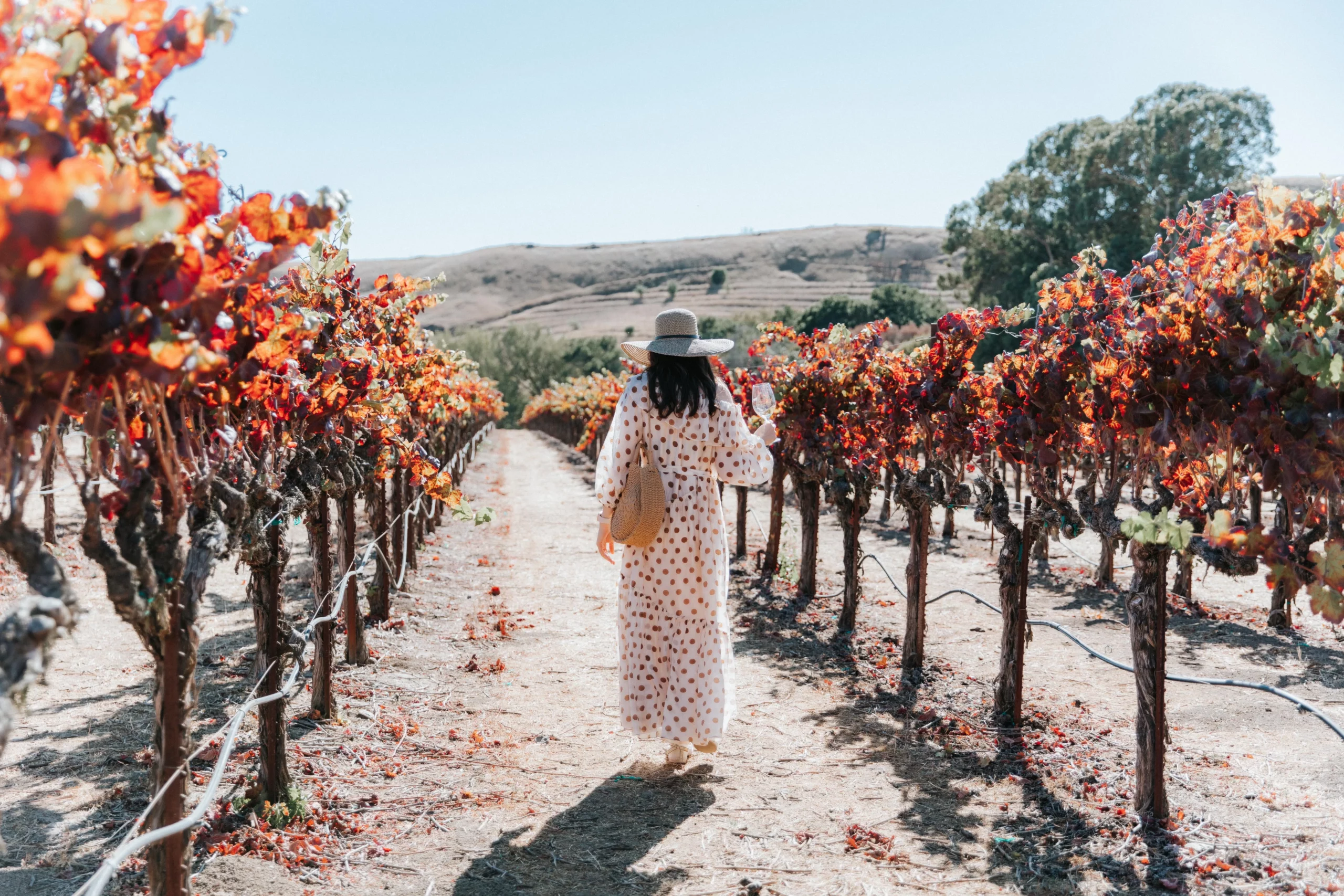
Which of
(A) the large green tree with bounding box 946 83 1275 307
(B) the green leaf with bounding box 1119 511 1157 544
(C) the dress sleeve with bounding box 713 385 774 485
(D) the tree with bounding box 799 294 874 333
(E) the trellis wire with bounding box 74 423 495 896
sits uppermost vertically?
(A) the large green tree with bounding box 946 83 1275 307

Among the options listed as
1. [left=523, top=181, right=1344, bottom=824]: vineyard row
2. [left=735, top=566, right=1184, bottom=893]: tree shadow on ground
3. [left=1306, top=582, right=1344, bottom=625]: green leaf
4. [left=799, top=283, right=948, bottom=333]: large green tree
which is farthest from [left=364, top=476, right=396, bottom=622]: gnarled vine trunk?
[left=799, top=283, right=948, bottom=333]: large green tree

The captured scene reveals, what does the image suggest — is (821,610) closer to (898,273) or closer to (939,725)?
(939,725)

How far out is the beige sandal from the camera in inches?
181

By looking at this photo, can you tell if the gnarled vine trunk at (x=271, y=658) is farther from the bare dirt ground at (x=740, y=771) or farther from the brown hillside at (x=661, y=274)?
the brown hillside at (x=661, y=274)

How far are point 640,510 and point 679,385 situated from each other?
62cm

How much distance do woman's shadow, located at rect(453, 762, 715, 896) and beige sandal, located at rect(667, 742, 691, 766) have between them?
0.17 ft

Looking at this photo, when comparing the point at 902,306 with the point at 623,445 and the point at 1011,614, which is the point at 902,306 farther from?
the point at 623,445

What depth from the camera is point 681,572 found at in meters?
4.50

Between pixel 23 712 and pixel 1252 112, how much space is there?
41.0m

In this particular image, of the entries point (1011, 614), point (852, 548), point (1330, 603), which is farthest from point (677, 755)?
point (852, 548)

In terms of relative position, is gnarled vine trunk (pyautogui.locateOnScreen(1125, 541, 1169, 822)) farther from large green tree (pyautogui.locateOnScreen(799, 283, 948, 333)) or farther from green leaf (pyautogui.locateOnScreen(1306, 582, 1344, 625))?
large green tree (pyautogui.locateOnScreen(799, 283, 948, 333))

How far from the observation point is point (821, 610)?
8430 millimetres

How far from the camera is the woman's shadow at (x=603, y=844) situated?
11.5ft

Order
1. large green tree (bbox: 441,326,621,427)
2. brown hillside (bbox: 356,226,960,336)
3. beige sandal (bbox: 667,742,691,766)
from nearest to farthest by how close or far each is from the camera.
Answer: beige sandal (bbox: 667,742,691,766) < large green tree (bbox: 441,326,621,427) < brown hillside (bbox: 356,226,960,336)
